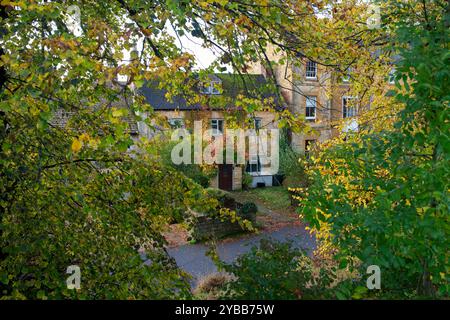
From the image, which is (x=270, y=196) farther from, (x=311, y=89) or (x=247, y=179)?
(x=311, y=89)

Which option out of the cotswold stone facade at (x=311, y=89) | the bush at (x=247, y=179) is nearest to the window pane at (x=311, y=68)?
the cotswold stone facade at (x=311, y=89)

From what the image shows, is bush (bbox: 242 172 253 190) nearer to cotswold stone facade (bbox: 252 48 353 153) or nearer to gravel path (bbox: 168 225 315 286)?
cotswold stone facade (bbox: 252 48 353 153)

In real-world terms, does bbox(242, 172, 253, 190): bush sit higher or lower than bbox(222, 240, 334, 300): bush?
lower

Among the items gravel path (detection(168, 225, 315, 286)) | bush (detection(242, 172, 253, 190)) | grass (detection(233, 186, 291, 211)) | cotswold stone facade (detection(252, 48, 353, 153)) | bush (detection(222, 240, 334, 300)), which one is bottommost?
gravel path (detection(168, 225, 315, 286))

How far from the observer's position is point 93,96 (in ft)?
14.9

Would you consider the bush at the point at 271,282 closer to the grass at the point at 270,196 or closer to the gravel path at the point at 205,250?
the gravel path at the point at 205,250

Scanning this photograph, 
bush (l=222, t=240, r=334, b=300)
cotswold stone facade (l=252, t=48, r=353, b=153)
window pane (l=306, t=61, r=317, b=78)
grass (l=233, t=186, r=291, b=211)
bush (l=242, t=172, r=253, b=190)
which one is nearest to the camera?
bush (l=222, t=240, r=334, b=300)

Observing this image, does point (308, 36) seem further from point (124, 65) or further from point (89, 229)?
point (89, 229)

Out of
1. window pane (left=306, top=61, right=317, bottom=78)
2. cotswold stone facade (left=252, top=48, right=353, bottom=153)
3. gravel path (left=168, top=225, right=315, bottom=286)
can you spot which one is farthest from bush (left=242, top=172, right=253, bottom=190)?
window pane (left=306, top=61, right=317, bottom=78)

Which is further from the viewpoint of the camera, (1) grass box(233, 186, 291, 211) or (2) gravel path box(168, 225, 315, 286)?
(1) grass box(233, 186, 291, 211)

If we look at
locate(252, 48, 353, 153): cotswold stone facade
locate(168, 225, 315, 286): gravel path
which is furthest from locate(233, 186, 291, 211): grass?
locate(168, 225, 315, 286): gravel path

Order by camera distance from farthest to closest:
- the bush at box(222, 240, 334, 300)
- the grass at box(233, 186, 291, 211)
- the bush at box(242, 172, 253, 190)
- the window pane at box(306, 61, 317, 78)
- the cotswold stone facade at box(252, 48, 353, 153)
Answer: the bush at box(242, 172, 253, 190) < the grass at box(233, 186, 291, 211) < the window pane at box(306, 61, 317, 78) < the cotswold stone facade at box(252, 48, 353, 153) < the bush at box(222, 240, 334, 300)

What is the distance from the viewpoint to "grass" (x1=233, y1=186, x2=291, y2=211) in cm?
2296
